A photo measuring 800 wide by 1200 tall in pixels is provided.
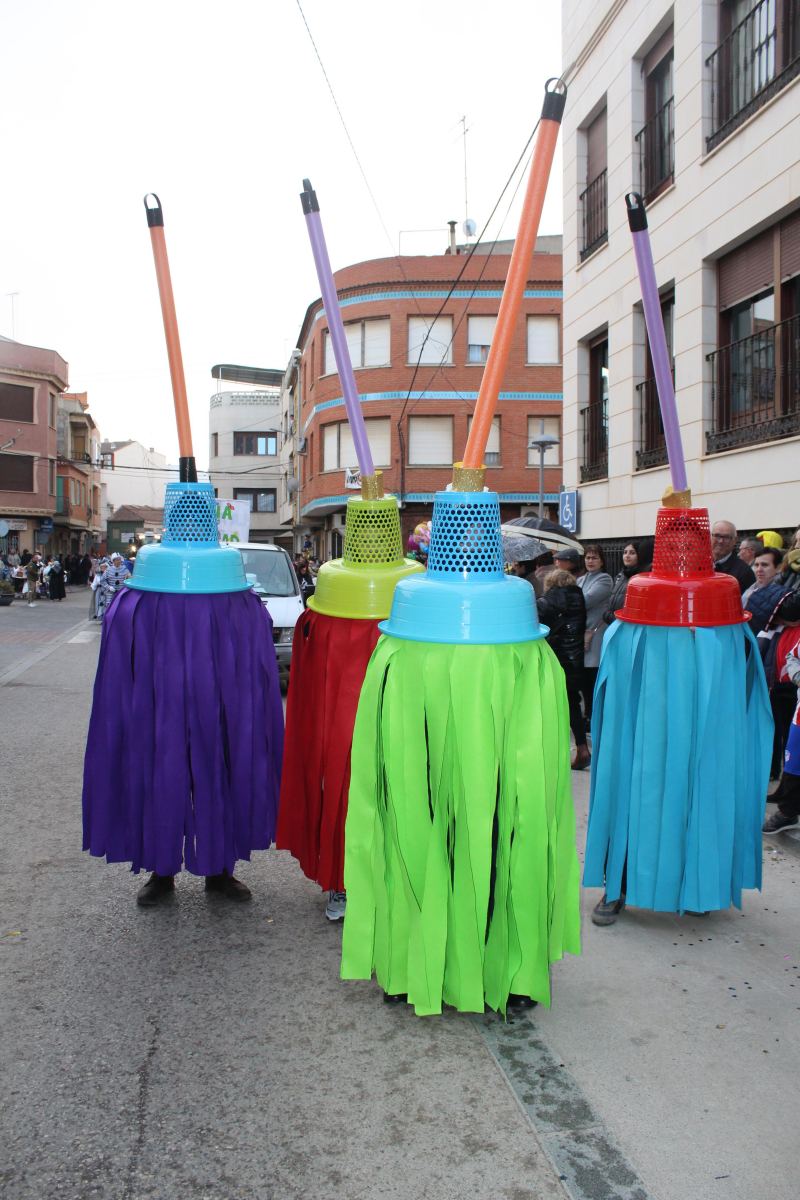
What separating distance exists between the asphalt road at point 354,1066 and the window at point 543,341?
27.5 meters

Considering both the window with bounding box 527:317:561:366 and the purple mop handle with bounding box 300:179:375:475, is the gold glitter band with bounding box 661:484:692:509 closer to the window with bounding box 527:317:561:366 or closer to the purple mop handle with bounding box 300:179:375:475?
the purple mop handle with bounding box 300:179:375:475

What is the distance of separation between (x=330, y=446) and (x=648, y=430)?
2232 centimetres

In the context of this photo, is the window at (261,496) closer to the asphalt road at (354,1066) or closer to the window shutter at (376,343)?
the window shutter at (376,343)

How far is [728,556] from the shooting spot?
7.21m

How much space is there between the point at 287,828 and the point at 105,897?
105 cm

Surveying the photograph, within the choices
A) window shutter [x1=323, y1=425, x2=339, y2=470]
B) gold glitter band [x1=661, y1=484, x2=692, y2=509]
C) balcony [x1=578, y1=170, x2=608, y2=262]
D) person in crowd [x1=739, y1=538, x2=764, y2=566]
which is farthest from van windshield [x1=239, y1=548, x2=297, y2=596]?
window shutter [x1=323, y1=425, x2=339, y2=470]

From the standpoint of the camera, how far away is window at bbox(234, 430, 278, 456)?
55.0m

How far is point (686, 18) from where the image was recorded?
1047cm

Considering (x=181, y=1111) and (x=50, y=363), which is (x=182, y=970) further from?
(x=50, y=363)

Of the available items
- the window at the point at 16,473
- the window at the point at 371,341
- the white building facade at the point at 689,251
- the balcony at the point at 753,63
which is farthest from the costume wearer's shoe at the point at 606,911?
the window at the point at 16,473

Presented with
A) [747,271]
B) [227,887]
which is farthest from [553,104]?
[747,271]

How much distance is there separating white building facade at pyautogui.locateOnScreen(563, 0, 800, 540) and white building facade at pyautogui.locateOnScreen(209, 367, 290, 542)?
4164 cm

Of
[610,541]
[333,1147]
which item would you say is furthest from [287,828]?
[610,541]

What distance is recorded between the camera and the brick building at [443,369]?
29.9m
